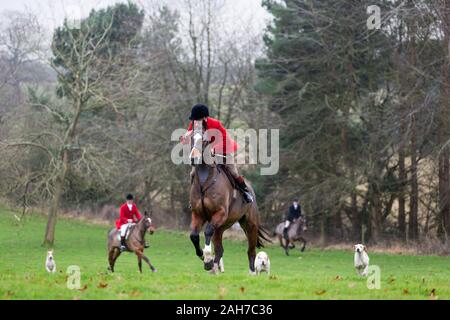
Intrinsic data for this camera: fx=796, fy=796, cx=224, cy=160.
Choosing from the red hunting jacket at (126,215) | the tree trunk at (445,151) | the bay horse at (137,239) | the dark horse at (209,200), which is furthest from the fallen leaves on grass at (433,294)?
the tree trunk at (445,151)

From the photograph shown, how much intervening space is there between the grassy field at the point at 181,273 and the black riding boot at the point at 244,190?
167 centimetres

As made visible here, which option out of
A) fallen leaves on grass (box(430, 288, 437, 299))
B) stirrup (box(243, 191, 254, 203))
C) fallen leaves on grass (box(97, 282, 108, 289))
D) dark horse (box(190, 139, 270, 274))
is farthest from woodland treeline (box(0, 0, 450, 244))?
fallen leaves on grass (box(97, 282, 108, 289))

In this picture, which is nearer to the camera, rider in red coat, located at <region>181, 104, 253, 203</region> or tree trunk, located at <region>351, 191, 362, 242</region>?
rider in red coat, located at <region>181, 104, 253, 203</region>

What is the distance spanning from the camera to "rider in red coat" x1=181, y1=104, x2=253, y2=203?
1385cm

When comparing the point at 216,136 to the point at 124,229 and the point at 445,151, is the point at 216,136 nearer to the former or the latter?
the point at 124,229

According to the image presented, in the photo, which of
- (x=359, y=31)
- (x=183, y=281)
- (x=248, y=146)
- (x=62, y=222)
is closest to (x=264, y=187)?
(x=248, y=146)

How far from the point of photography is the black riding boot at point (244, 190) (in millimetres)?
14907

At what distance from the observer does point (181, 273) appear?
16.2m

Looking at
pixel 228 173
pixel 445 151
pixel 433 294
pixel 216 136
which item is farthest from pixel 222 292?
pixel 445 151

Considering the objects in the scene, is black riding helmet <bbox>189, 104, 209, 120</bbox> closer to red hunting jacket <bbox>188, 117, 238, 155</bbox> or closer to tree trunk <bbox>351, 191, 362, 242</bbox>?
red hunting jacket <bbox>188, 117, 238, 155</bbox>

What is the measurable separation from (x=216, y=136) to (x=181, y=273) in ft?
11.5

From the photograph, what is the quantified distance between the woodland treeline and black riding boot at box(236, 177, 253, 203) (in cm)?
1642

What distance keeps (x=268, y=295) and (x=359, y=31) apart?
29817 mm

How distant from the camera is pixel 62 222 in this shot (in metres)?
54.2
